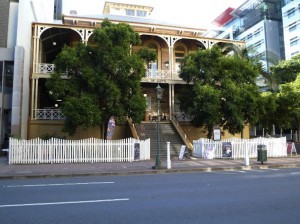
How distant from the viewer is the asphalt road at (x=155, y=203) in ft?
19.5

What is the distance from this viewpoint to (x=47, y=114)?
23984mm

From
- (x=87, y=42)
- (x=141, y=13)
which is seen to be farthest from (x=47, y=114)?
(x=141, y=13)

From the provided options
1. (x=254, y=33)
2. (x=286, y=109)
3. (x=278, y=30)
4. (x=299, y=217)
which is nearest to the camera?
(x=299, y=217)

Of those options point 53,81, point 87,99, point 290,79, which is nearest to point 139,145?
point 87,99

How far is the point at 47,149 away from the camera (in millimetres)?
17672

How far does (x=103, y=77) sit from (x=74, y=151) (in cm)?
444

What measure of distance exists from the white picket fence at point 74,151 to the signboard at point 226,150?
4.72 meters

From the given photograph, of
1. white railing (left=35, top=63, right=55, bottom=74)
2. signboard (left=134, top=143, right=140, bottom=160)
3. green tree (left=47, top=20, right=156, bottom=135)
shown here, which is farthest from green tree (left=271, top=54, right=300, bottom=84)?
white railing (left=35, top=63, right=55, bottom=74)

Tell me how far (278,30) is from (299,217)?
259 ft

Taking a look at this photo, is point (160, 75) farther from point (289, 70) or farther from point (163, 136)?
point (289, 70)

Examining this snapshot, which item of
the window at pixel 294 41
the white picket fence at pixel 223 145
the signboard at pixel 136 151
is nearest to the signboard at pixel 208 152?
the white picket fence at pixel 223 145

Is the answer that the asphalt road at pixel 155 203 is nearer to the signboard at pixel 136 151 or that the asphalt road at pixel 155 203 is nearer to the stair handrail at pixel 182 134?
the signboard at pixel 136 151

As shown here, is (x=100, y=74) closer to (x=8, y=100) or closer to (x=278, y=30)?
(x=8, y=100)

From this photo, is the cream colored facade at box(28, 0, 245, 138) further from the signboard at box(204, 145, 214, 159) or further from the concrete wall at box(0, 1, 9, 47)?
the signboard at box(204, 145, 214, 159)
